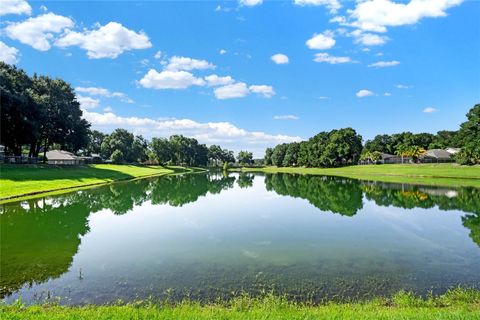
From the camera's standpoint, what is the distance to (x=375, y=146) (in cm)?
16912

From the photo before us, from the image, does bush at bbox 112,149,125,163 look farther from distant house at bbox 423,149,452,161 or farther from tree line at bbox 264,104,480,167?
distant house at bbox 423,149,452,161

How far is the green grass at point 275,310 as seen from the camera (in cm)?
774

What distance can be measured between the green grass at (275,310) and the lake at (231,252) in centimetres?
85

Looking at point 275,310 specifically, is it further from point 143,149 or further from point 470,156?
point 143,149

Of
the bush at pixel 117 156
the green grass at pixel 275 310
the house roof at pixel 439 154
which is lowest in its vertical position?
the green grass at pixel 275 310

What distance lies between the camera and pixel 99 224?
74.7 ft

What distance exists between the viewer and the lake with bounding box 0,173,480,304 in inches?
430

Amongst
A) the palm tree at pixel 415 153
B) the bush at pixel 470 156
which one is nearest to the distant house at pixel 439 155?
the palm tree at pixel 415 153

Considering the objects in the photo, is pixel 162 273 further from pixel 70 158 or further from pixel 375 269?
pixel 70 158

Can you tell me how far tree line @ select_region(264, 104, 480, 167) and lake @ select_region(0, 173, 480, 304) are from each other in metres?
70.0

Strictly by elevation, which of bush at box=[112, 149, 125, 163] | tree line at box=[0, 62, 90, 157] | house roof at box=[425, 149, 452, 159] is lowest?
bush at box=[112, 149, 125, 163]

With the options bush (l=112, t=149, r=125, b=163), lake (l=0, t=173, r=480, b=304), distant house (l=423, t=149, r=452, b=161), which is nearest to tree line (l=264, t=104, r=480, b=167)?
distant house (l=423, t=149, r=452, b=161)

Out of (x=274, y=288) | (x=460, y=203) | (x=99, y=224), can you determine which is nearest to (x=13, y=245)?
(x=99, y=224)

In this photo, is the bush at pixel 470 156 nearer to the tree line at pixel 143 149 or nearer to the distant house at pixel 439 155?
the distant house at pixel 439 155
